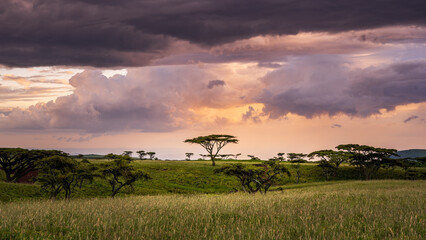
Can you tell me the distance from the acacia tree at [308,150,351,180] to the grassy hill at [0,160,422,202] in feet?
7.17

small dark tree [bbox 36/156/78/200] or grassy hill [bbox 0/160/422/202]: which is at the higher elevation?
small dark tree [bbox 36/156/78/200]

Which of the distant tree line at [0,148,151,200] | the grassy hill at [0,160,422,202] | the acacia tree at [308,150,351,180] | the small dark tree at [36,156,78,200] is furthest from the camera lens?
the acacia tree at [308,150,351,180]

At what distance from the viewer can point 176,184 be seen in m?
58.1

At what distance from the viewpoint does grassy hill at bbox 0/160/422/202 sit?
37.8 metres

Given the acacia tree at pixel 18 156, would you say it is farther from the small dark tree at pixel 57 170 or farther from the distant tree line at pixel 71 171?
the small dark tree at pixel 57 170

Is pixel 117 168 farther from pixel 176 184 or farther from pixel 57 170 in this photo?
pixel 176 184

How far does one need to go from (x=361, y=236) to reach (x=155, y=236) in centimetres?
512

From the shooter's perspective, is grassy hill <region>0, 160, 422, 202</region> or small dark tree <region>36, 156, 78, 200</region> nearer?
small dark tree <region>36, 156, 78, 200</region>

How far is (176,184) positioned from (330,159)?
124ft

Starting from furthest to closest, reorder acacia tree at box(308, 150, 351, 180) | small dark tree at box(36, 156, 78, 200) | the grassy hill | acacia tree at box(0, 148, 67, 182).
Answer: acacia tree at box(308, 150, 351, 180) < acacia tree at box(0, 148, 67, 182) < the grassy hill < small dark tree at box(36, 156, 78, 200)

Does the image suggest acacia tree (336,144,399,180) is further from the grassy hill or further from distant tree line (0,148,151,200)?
distant tree line (0,148,151,200)

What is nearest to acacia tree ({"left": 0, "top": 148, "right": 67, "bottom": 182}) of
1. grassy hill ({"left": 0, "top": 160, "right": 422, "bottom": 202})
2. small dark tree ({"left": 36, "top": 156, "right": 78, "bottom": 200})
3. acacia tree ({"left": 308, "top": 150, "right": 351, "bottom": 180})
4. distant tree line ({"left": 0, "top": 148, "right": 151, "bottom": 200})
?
grassy hill ({"left": 0, "top": 160, "right": 422, "bottom": 202})

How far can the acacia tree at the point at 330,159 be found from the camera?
240ft

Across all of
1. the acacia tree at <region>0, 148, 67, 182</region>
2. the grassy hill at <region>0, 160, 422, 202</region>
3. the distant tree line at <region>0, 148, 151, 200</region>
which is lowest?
the grassy hill at <region>0, 160, 422, 202</region>
